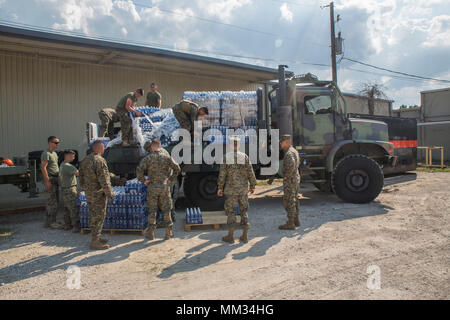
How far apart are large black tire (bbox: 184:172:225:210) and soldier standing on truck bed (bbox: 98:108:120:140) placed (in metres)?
2.12

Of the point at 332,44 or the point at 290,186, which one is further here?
the point at 332,44

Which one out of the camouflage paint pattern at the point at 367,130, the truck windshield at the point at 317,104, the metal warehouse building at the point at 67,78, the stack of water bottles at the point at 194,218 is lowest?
the stack of water bottles at the point at 194,218

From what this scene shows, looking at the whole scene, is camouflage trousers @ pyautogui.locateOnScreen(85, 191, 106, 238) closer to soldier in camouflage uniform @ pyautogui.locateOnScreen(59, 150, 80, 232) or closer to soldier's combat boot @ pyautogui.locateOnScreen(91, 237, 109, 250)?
soldier's combat boot @ pyautogui.locateOnScreen(91, 237, 109, 250)

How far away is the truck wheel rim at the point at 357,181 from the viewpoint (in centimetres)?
769

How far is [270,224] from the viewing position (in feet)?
20.7

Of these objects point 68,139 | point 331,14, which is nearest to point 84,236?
point 68,139

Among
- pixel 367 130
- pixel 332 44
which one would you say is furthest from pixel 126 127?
pixel 332 44

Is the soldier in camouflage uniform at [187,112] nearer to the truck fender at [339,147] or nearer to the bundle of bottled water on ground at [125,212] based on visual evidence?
the bundle of bottled water on ground at [125,212]

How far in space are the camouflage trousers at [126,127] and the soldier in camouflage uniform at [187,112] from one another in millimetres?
1006

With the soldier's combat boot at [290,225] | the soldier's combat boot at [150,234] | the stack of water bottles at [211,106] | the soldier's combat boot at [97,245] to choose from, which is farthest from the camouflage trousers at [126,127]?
the soldier's combat boot at [290,225]

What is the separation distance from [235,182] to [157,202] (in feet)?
4.57

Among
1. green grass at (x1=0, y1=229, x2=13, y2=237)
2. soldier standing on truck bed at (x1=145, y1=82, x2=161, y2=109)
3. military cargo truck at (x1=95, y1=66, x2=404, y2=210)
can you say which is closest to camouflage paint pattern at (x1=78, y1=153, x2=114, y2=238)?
green grass at (x1=0, y1=229, x2=13, y2=237)

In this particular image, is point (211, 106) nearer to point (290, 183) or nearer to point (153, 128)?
point (153, 128)

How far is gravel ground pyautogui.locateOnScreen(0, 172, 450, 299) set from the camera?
3.51 m
